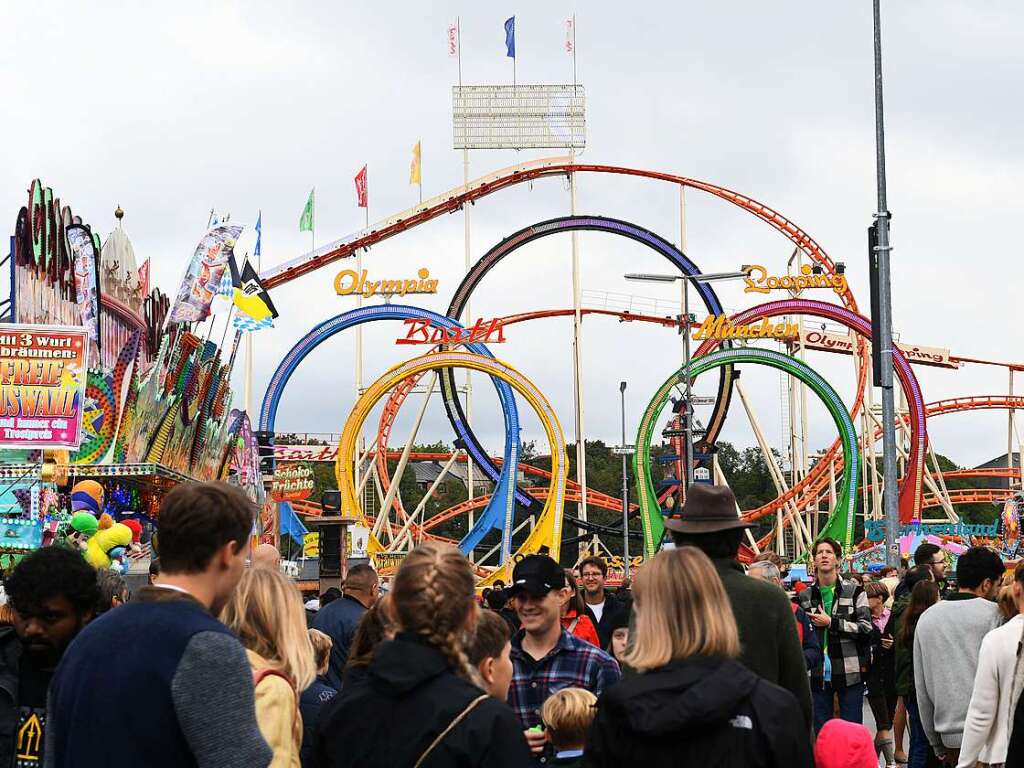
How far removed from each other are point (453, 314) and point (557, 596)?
2910cm

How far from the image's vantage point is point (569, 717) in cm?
446

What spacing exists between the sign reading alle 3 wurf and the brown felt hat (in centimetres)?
1264

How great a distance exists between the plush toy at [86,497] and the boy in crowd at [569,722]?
521 inches

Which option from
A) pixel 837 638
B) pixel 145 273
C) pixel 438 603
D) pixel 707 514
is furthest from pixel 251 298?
pixel 438 603

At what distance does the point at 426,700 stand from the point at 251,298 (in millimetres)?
23090

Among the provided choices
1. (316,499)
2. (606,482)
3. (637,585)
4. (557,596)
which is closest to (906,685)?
(557,596)

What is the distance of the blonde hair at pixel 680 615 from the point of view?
3.36 meters

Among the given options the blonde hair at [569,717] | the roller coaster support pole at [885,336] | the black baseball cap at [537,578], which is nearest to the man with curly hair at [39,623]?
the blonde hair at [569,717]

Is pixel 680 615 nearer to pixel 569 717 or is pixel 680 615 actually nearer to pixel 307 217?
pixel 569 717

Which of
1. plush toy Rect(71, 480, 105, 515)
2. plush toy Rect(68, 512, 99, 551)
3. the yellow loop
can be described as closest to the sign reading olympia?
the yellow loop

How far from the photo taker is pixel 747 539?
4172 cm

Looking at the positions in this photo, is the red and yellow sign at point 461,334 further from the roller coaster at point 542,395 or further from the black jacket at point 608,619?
the black jacket at point 608,619

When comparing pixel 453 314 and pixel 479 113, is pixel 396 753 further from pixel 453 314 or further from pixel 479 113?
pixel 479 113

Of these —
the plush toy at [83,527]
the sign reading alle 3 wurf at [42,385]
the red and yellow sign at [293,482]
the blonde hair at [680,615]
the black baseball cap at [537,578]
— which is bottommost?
the red and yellow sign at [293,482]
